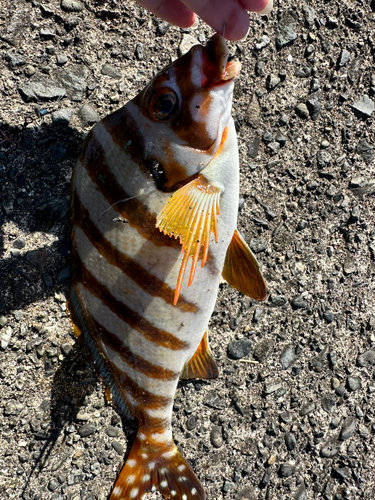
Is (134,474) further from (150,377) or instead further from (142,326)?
(142,326)

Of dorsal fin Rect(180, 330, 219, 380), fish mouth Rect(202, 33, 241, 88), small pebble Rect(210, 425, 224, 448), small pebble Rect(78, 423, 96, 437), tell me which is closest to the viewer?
fish mouth Rect(202, 33, 241, 88)

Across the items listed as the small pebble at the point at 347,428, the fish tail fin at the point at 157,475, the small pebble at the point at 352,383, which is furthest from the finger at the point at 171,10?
the small pebble at the point at 347,428

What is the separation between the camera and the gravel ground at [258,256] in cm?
202

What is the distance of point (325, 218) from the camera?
2.31 m

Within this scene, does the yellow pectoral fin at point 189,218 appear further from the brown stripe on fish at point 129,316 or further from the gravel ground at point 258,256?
the gravel ground at point 258,256

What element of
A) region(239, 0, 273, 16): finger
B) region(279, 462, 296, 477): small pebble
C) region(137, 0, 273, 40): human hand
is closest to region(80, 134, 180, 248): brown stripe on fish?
region(137, 0, 273, 40): human hand

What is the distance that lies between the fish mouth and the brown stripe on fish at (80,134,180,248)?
46 centimetres

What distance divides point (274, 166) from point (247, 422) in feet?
4.42

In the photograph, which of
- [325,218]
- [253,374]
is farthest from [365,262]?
[253,374]

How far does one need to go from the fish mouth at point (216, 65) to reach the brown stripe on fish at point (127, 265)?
0.67 meters

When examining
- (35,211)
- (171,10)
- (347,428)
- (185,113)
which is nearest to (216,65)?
(185,113)

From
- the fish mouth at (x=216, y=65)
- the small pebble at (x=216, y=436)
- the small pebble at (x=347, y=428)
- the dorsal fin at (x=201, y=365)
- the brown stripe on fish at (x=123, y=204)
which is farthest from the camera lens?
the small pebble at (x=347, y=428)

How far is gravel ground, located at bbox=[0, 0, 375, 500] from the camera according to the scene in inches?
79.4

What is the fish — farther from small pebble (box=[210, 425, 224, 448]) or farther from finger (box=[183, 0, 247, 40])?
small pebble (box=[210, 425, 224, 448])
